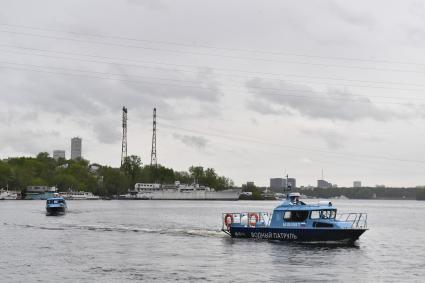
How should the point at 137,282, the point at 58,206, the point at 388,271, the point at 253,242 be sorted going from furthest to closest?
1. the point at 58,206
2. the point at 253,242
3. the point at 388,271
4. the point at 137,282

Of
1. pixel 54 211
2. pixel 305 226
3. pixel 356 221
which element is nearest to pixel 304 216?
pixel 305 226

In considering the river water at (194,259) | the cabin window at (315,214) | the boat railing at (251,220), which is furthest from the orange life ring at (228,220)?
the cabin window at (315,214)

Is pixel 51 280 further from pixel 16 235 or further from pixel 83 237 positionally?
pixel 16 235

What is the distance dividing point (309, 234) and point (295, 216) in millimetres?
3063

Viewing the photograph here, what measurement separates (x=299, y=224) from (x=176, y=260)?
20820 mm

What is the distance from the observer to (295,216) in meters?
83.7

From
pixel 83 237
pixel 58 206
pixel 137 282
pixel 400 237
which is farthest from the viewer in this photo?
pixel 58 206

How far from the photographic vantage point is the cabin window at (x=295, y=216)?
272 ft

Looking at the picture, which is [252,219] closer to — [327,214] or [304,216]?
[304,216]

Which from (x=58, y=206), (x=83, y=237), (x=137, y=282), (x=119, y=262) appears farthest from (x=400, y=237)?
(x=58, y=206)

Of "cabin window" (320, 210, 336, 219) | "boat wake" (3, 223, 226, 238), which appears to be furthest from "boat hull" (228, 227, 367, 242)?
"boat wake" (3, 223, 226, 238)

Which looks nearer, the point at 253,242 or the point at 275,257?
the point at 275,257

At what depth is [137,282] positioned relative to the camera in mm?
54406

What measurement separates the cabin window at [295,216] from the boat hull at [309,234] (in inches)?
55.9
